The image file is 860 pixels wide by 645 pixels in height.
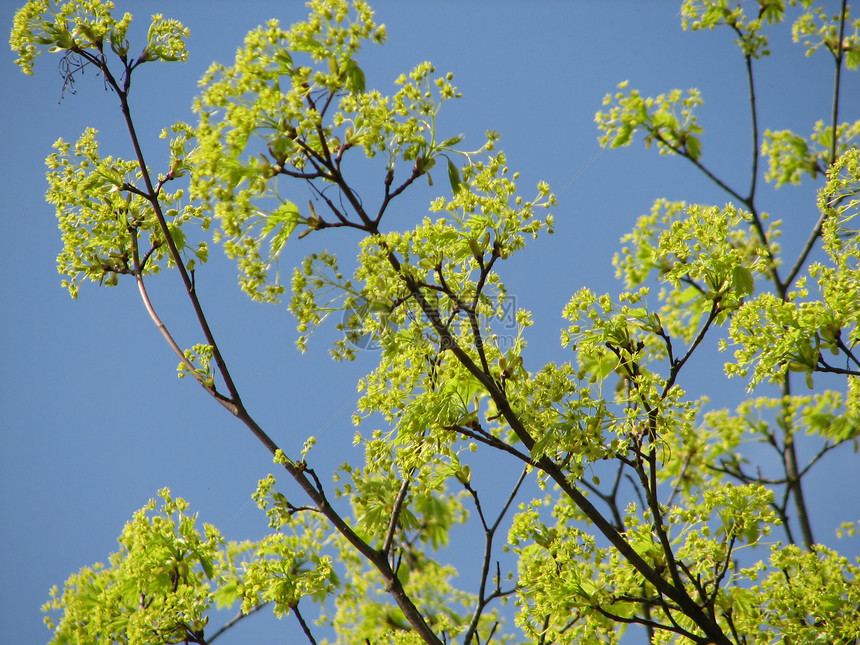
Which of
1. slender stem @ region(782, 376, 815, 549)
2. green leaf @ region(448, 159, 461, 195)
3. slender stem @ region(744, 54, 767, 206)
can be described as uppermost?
slender stem @ region(744, 54, 767, 206)

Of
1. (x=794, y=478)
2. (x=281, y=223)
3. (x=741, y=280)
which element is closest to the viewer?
(x=281, y=223)

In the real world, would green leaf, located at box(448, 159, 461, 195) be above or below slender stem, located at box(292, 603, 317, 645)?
above

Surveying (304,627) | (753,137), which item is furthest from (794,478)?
(304,627)

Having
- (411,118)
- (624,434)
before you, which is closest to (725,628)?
(624,434)

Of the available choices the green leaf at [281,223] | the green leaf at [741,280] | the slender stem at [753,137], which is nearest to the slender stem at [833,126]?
the slender stem at [753,137]

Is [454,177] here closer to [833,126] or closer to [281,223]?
[281,223]

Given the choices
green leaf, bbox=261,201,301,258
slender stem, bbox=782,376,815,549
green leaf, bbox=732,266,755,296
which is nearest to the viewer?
green leaf, bbox=261,201,301,258

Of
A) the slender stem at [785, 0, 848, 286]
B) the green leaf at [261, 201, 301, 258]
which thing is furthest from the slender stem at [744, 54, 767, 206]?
the green leaf at [261, 201, 301, 258]

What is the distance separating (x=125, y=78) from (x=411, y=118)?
141 cm

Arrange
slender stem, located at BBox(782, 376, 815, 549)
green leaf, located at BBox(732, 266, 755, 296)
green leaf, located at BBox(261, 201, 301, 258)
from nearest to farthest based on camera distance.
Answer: green leaf, located at BBox(261, 201, 301, 258) → green leaf, located at BBox(732, 266, 755, 296) → slender stem, located at BBox(782, 376, 815, 549)

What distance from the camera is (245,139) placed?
245 centimetres

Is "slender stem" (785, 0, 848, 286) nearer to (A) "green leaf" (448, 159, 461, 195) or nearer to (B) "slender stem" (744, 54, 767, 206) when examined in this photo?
(B) "slender stem" (744, 54, 767, 206)

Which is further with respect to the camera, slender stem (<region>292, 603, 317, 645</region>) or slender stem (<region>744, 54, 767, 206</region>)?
slender stem (<region>744, 54, 767, 206</region>)

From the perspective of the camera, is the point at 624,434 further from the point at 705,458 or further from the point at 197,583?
the point at 705,458
